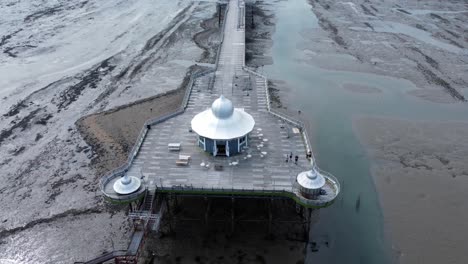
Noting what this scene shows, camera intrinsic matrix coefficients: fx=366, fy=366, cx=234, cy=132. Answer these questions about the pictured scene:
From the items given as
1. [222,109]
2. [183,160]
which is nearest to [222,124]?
[222,109]

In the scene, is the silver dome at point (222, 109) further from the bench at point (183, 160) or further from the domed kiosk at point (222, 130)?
the bench at point (183, 160)

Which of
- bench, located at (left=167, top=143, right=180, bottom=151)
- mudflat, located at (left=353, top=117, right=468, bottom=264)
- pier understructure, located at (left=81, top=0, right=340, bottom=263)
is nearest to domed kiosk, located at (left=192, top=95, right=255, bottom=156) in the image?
pier understructure, located at (left=81, top=0, right=340, bottom=263)

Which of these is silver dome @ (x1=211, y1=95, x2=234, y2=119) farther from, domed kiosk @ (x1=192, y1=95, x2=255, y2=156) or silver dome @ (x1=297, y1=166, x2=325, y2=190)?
silver dome @ (x1=297, y1=166, x2=325, y2=190)

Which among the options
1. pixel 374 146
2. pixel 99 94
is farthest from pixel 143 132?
pixel 374 146

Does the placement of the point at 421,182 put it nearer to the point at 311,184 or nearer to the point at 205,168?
the point at 311,184

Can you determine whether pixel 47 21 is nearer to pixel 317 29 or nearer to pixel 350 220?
pixel 317 29

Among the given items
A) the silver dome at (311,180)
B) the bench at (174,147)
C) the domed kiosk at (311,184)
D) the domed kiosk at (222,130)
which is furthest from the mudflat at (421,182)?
the bench at (174,147)
